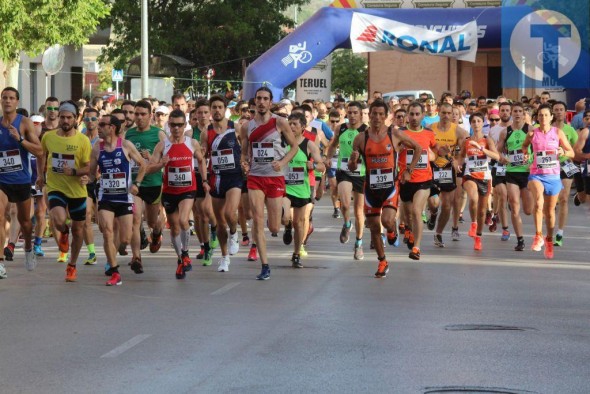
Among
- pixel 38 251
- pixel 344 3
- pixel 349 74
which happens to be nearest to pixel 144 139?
pixel 38 251

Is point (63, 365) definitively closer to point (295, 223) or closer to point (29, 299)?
point (29, 299)

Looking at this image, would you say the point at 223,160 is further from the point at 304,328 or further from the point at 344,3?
the point at 344,3

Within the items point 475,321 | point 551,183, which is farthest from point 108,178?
point 551,183

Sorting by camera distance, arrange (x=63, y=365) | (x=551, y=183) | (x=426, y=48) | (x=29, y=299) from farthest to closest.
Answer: (x=426, y=48), (x=551, y=183), (x=29, y=299), (x=63, y=365)

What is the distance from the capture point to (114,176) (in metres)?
14.0

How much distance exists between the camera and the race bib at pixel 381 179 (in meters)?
14.6

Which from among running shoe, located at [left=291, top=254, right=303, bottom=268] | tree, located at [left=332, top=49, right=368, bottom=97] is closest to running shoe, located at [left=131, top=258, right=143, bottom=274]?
running shoe, located at [left=291, top=254, right=303, bottom=268]

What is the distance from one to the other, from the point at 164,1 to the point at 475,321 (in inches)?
1919

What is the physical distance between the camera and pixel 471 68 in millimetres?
57312

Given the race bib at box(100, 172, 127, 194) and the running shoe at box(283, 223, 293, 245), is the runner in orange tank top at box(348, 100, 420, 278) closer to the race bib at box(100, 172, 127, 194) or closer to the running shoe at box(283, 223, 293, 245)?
the race bib at box(100, 172, 127, 194)

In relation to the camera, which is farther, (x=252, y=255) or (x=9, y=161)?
(x=252, y=255)

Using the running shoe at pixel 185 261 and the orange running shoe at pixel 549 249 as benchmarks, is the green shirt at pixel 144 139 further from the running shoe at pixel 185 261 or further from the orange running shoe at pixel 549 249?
the orange running shoe at pixel 549 249

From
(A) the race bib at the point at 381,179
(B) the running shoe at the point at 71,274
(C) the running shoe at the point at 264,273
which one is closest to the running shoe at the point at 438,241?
(A) the race bib at the point at 381,179

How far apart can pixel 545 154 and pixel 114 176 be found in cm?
597
